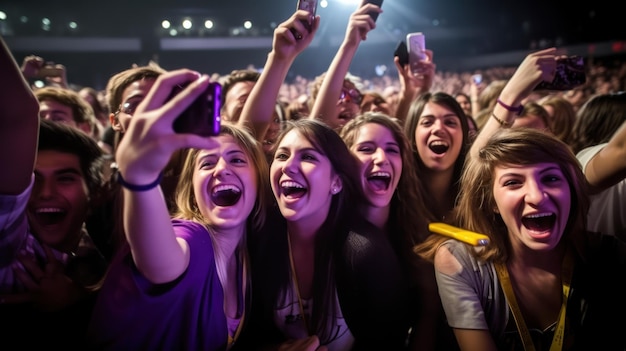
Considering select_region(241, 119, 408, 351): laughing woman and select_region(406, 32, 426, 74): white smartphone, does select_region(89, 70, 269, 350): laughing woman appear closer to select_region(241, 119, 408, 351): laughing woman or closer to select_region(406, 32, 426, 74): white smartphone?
select_region(241, 119, 408, 351): laughing woman

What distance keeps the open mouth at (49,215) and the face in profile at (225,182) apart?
29.0 inches

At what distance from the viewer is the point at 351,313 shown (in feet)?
5.64

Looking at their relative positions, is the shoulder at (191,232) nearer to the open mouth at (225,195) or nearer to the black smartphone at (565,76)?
the open mouth at (225,195)

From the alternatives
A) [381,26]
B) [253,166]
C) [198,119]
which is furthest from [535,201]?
[381,26]

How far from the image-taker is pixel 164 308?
1.24 metres

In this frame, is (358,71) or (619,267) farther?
(358,71)

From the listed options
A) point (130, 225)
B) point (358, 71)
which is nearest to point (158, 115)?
point (130, 225)

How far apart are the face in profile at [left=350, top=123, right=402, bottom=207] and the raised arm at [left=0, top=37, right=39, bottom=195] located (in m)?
1.49

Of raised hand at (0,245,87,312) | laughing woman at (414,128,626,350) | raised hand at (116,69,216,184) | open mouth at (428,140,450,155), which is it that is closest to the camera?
raised hand at (116,69,216,184)

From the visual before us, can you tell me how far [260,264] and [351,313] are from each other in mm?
480

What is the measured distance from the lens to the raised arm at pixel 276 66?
2.02m

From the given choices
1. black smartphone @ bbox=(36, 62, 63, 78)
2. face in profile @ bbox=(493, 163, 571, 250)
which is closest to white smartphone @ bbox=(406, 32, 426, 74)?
face in profile @ bbox=(493, 163, 571, 250)

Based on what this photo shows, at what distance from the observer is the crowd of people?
1.26 meters

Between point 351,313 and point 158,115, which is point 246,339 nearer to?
point 351,313
